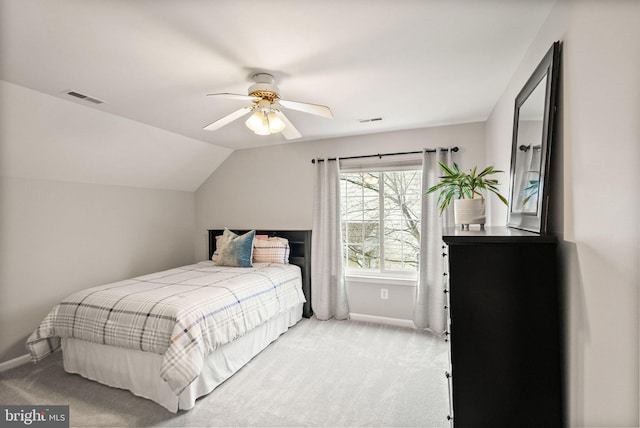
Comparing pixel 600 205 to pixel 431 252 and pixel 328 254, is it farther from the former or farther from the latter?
pixel 328 254

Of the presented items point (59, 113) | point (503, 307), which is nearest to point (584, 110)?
point (503, 307)

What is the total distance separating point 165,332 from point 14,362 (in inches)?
75.7

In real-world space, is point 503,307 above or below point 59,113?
below

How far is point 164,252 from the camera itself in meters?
4.54

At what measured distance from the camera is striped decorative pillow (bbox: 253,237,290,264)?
4.04m

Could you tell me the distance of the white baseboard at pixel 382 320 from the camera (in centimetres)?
378

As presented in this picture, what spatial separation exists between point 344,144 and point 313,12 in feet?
8.33

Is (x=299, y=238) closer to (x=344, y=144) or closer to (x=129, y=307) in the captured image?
(x=344, y=144)

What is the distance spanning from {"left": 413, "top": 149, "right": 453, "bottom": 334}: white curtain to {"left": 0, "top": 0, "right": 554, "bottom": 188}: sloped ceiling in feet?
2.58

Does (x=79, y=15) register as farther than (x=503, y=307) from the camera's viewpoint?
Yes

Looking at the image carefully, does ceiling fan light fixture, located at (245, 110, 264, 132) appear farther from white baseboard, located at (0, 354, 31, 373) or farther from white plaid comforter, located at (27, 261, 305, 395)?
white baseboard, located at (0, 354, 31, 373)

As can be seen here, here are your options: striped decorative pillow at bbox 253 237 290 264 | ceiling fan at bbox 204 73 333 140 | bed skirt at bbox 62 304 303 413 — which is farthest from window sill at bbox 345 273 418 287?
ceiling fan at bbox 204 73 333 140

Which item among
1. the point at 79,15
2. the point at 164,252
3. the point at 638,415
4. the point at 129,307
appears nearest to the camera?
the point at 638,415

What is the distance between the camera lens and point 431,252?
3576 mm
